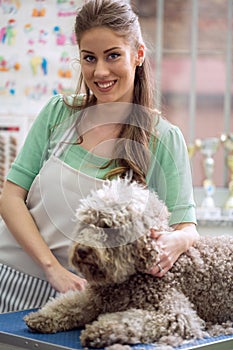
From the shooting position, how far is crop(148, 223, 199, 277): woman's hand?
148 cm

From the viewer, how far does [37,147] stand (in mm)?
1884

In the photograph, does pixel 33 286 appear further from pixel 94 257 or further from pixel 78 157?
Result: pixel 94 257

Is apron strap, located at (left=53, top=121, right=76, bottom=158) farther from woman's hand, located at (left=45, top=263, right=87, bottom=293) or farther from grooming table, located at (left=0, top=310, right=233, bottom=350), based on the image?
grooming table, located at (left=0, top=310, right=233, bottom=350)

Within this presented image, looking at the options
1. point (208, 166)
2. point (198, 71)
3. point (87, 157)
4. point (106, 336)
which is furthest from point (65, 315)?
point (198, 71)

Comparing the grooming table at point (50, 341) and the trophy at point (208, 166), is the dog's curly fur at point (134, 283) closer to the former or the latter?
the grooming table at point (50, 341)

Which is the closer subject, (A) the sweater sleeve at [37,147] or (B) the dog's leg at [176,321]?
(B) the dog's leg at [176,321]

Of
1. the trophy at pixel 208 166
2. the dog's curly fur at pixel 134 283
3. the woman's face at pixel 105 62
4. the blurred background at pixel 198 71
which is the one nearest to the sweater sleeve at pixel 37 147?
the woman's face at pixel 105 62

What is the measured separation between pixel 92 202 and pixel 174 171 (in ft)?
1.17

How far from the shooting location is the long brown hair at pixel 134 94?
5.59 ft

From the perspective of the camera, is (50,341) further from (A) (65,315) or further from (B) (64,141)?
(B) (64,141)

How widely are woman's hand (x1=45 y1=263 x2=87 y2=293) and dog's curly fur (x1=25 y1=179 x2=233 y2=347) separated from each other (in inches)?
5.6

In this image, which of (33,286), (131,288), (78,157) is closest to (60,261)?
(33,286)

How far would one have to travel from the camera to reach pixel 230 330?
156 centimetres

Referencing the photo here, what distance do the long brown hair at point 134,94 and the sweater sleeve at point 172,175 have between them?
3 cm
